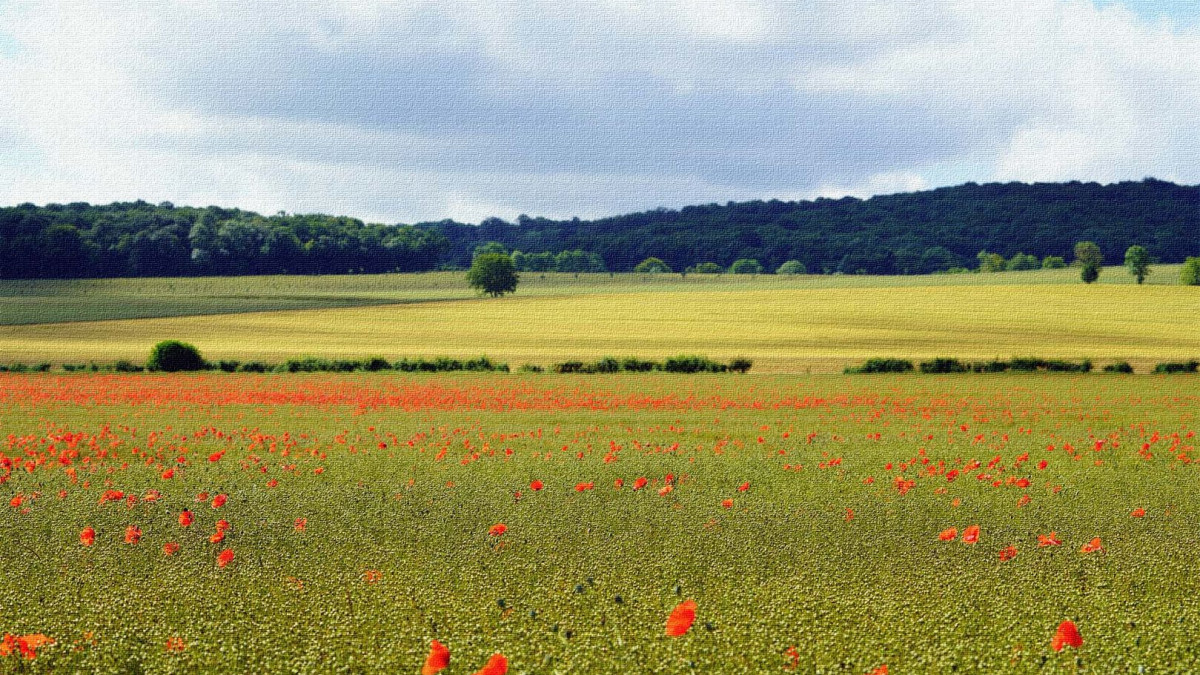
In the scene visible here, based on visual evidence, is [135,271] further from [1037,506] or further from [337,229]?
[1037,506]

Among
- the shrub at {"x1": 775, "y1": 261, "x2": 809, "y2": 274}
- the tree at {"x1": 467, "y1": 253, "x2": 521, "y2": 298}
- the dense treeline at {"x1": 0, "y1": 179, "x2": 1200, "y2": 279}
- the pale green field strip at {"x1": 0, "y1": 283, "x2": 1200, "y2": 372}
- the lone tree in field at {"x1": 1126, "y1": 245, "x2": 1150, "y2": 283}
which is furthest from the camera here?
the shrub at {"x1": 775, "y1": 261, "x2": 809, "y2": 274}

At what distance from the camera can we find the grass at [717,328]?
50.5 metres

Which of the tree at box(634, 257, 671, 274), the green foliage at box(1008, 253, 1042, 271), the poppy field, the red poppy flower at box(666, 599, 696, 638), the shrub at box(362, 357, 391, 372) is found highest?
the green foliage at box(1008, 253, 1042, 271)

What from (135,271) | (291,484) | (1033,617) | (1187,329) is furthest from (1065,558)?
(135,271)

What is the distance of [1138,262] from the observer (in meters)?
88.7

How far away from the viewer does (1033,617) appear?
24.4 feet

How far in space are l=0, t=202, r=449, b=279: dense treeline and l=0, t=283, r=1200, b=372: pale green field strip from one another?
8874 millimetres

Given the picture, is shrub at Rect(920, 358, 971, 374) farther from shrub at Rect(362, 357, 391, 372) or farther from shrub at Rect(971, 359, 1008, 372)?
shrub at Rect(362, 357, 391, 372)

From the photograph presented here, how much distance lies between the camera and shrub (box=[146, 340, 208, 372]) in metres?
42.0

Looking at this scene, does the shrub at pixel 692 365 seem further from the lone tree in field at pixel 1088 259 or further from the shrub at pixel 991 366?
the lone tree in field at pixel 1088 259

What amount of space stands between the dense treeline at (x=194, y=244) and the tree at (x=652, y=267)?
23.9 m

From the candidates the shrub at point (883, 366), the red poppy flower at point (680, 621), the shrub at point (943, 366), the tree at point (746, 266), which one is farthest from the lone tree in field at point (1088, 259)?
the red poppy flower at point (680, 621)

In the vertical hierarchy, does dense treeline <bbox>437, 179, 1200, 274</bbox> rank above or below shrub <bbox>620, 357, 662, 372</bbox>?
above

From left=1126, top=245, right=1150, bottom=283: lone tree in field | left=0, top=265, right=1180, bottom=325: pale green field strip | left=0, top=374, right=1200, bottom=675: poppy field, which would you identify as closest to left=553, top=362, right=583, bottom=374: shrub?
left=0, top=374, right=1200, bottom=675: poppy field
